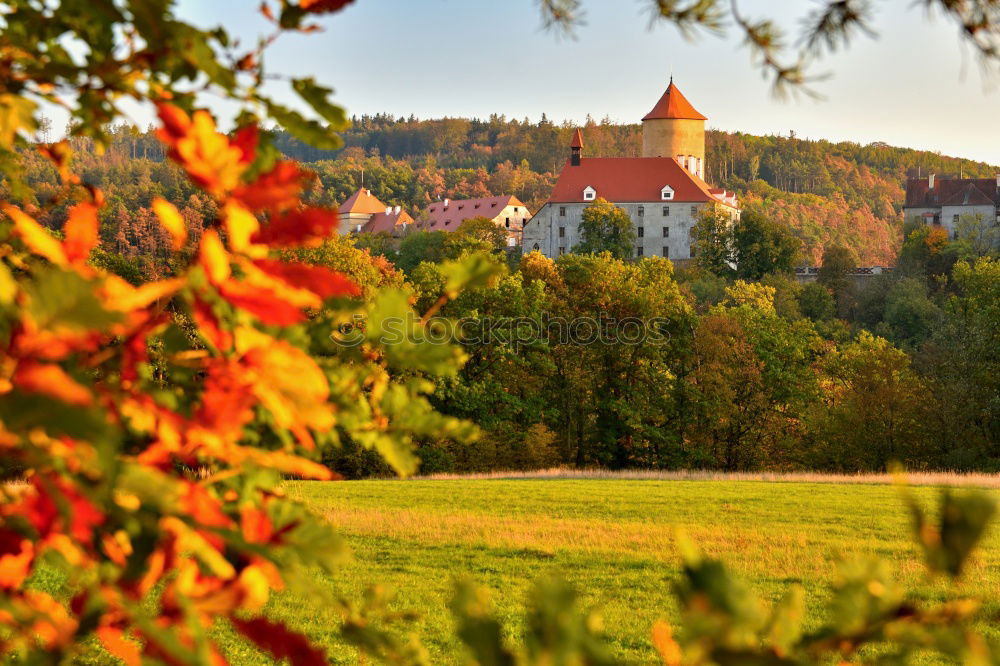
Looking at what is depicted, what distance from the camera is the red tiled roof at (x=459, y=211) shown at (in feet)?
361

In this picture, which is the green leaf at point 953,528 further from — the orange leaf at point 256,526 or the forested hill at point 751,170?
the forested hill at point 751,170

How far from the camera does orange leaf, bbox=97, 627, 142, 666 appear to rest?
106cm

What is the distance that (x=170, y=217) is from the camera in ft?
3.55

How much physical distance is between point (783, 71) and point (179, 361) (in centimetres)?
143

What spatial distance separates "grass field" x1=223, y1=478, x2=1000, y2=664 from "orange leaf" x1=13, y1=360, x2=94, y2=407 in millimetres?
6155

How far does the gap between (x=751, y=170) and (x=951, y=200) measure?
53.1 m

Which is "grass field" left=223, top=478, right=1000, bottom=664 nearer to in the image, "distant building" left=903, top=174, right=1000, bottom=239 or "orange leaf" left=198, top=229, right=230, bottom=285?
"orange leaf" left=198, top=229, right=230, bottom=285

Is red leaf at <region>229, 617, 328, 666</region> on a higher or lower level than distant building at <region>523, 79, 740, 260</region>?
lower

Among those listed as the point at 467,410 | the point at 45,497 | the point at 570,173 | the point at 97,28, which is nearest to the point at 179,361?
the point at 45,497

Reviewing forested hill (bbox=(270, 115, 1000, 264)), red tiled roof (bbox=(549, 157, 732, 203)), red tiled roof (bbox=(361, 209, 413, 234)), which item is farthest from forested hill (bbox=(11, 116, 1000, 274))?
red tiled roof (bbox=(549, 157, 732, 203))

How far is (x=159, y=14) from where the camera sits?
1.09 meters

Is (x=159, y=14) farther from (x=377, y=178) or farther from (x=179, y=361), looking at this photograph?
(x=377, y=178)

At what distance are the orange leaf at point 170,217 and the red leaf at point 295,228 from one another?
0.08 metres

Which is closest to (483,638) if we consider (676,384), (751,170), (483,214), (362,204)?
(676,384)
